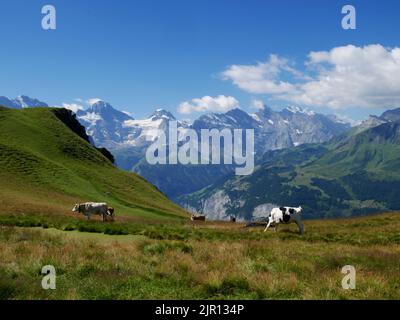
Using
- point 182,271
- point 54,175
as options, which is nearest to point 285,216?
point 182,271

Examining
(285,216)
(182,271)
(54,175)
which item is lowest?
(182,271)

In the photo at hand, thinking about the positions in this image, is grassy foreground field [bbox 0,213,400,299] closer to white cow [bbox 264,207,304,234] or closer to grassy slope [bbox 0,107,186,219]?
white cow [bbox 264,207,304,234]

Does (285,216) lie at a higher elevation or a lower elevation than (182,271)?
higher

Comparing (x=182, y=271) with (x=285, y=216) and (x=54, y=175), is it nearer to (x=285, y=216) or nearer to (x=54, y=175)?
(x=285, y=216)

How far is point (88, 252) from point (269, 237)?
15.4m

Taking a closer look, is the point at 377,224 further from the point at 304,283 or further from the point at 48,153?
the point at 48,153

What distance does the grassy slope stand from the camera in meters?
75.4

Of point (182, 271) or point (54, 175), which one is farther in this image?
point (54, 175)

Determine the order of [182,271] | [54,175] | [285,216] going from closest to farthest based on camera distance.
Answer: [182,271], [285,216], [54,175]

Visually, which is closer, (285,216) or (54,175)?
(285,216)

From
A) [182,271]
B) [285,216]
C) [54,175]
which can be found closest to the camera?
[182,271]

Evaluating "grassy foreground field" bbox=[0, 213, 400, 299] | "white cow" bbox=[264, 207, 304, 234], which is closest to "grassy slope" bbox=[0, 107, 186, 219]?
"white cow" bbox=[264, 207, 304, 234]

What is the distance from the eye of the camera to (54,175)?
98.4 m
